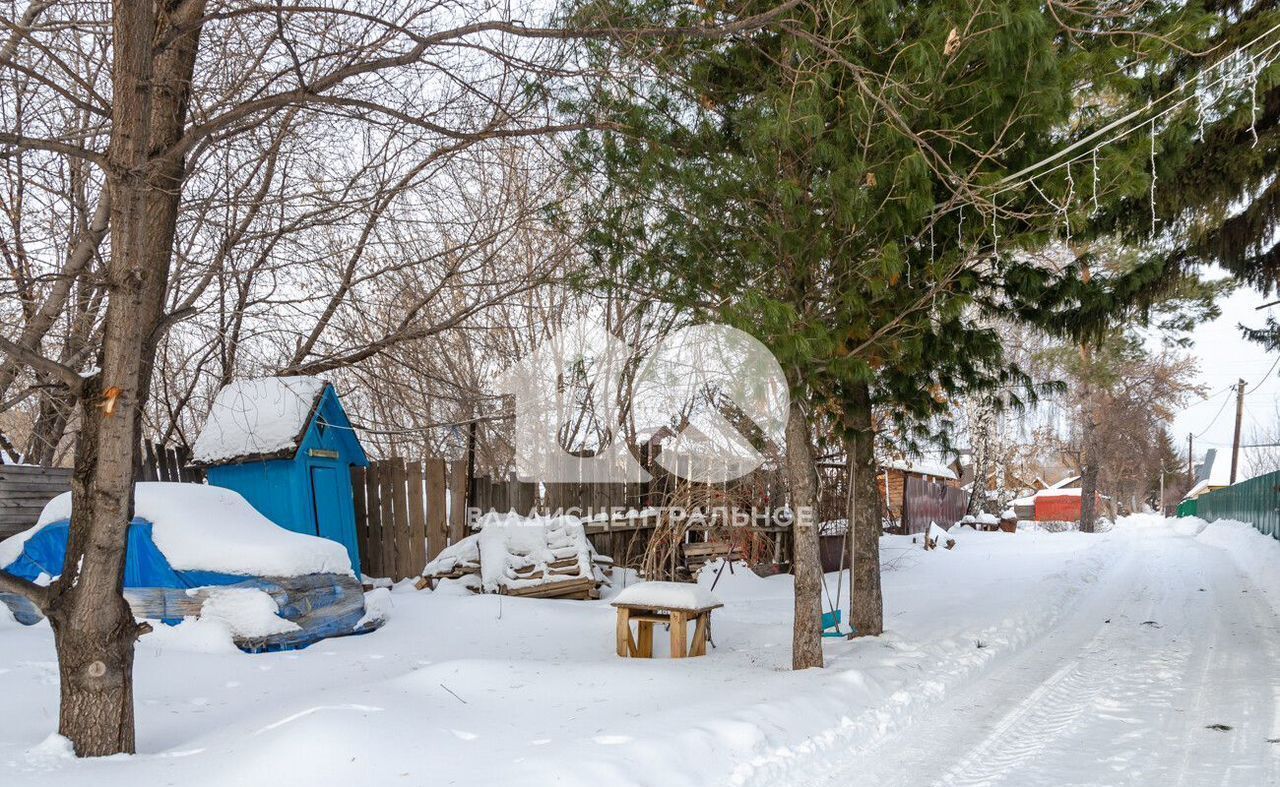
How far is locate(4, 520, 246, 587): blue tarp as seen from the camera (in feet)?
23.4

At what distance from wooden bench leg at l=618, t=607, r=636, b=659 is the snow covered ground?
0.23 meters

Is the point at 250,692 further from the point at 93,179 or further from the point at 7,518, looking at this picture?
the point at 93,179

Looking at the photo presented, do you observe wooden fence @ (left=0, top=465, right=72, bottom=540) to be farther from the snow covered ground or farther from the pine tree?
the pine tree

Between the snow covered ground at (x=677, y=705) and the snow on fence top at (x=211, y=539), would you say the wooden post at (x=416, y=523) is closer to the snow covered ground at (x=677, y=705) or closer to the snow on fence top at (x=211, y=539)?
the snow covered ground at (x=677, y=705)

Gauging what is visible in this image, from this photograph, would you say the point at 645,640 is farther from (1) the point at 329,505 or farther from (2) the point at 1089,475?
(2) the point at 1089,475

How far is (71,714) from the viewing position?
4.39m

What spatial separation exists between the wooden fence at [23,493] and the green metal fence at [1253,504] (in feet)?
75.6

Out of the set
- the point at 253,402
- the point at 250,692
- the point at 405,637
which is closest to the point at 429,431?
the point at 253,402

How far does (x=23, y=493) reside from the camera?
7727mm

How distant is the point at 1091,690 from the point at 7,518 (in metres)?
9.28

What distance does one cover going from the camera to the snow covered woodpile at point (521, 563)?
10125mm

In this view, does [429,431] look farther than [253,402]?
Yes

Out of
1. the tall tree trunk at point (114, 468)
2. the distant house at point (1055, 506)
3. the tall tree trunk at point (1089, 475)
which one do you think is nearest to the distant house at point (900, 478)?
the tall tree trunk at point (1089, 475)

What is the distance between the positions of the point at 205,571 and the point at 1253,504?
2807 cm
